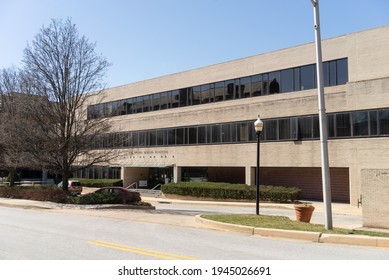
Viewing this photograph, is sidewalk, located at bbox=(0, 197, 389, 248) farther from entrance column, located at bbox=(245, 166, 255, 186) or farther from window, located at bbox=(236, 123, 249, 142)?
window, located at bbox=(236, 123, 249, 142)

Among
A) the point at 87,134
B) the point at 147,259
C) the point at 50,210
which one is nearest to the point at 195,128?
the point at 87,134

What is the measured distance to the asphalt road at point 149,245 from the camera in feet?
28.3

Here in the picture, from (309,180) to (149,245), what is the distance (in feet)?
77.2

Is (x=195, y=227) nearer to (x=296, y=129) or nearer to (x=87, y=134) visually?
(x=87, y=134)

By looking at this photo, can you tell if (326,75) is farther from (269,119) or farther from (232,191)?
(232,191)

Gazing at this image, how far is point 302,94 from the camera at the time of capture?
3061cm

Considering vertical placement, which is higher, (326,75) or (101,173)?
(326,75)

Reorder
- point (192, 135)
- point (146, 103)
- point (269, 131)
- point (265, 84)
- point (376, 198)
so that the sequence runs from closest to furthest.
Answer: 1. point (376, 198)
2. point (269, 131)
3. point (265, 84)
4. point (192, 135)
5. point (146, 103)

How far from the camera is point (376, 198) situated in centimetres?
1468

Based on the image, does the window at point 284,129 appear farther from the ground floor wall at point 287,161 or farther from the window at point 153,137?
the window at point 153,137

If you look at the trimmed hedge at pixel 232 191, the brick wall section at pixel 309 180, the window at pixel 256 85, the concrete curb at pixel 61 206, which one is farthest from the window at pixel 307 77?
the concrete curb at pixel 61 206

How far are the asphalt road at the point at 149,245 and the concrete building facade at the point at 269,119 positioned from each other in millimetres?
11324

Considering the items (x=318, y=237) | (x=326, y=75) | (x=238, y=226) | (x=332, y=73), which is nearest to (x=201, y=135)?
(x=326, y=75)

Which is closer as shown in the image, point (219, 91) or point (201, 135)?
point (201, 135)
